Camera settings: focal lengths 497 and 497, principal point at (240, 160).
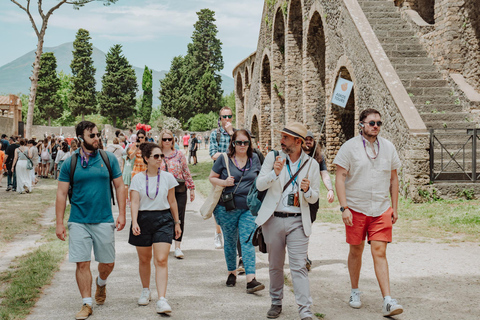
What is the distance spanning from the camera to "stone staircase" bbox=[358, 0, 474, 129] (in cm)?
1318

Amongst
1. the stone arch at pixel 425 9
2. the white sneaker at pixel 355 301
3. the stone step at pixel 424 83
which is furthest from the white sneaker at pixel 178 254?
the stone arch at pixel 425 9

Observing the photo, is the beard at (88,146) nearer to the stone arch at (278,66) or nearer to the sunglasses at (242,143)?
the sunglasses at (242,143)

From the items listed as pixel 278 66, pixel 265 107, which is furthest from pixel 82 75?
pixel 278 66

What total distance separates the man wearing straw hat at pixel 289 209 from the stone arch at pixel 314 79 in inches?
613

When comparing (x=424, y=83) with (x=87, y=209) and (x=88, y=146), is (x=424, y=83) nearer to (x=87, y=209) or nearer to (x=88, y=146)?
(x=88, y=146)

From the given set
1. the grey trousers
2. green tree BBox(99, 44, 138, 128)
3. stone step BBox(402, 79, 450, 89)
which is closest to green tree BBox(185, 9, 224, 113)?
green tree BBox(99, 44, 138, 128)

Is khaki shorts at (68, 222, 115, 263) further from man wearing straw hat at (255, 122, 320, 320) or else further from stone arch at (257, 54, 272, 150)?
stone arch at (257, 54, 272, 150)

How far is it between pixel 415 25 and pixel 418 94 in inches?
133

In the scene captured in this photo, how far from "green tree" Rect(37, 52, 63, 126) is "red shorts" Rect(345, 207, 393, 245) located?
222ft

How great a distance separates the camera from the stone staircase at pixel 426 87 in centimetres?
1200

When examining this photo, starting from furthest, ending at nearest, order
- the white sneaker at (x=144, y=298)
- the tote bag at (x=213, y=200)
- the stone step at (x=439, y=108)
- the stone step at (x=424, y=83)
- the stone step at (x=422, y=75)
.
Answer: the stone step at (x=422, y=75) → the stone step at (x=424, y=83) → the stone step at (x=439, y=108) → the tote bag at (x=213, y=200) → the white sneaker at (x=144, y=298)

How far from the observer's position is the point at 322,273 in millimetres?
6406

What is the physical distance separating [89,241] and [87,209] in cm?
31

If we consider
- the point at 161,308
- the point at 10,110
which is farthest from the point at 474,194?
the point at 10,110
